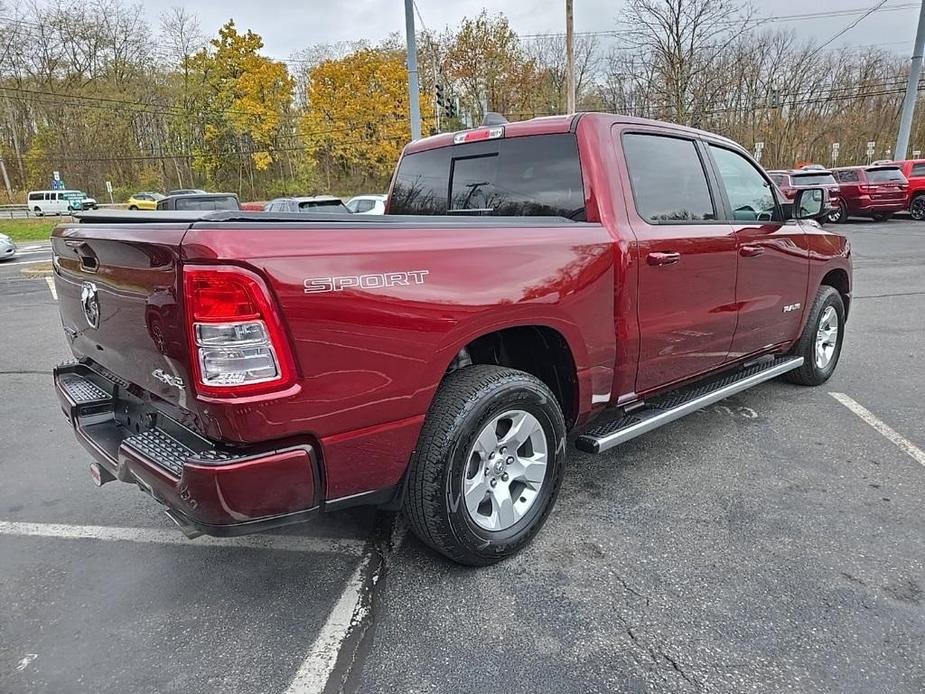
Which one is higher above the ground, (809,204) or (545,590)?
(809,204)

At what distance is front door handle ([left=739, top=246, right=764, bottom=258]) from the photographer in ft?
12.0

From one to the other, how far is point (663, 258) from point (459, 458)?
5.06 feet

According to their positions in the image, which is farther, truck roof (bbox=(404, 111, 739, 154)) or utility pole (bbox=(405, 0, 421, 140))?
utility pole (bbox=(405, 0, 421, 140))

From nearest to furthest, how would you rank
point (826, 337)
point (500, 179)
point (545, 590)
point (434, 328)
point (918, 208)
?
1. point (434, 328)
2. point (545, 590)
3. point (500, 179)
4. point (826, 337)
5. point (918, 208)

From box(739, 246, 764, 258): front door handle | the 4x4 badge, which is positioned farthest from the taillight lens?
box(739, 246, 764, 258): front door handle

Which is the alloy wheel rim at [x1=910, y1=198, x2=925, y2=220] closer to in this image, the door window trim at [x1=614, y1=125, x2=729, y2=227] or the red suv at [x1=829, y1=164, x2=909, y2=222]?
the red suv at [x1=829, y1=164, x2=909, y2=222]

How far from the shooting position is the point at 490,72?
136 ft

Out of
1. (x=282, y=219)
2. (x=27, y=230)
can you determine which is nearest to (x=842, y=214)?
(x=282, y=219)

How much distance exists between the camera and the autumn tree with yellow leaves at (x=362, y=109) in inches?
1447

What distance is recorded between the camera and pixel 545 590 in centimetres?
250

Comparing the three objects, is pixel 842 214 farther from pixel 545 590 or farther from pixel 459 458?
pixel 459 458

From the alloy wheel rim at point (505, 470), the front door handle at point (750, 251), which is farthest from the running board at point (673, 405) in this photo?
the front door handle at point (750, 251)

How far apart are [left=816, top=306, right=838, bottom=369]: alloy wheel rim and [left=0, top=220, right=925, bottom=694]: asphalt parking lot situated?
1.08m

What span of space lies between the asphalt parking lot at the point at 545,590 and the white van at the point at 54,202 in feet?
140
